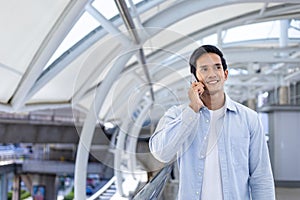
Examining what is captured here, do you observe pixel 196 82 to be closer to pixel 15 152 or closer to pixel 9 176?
pixel 9 176

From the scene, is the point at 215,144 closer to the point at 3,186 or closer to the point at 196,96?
the point at 196,96

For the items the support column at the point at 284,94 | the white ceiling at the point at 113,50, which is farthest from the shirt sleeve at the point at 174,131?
the support column at the point at 284,94

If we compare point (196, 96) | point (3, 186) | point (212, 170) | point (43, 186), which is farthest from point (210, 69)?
point (43, 186)

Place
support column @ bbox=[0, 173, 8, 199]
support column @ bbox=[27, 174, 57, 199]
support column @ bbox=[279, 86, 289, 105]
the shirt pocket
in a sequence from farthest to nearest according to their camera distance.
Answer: support column @ bbox=[27, 174, 57, 199] → support column @ bbox=[0, 173, 8, 199] → support column @ bbox=[279, 86, 289, 105] → the shirt pocket

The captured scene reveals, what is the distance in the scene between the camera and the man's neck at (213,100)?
179cm

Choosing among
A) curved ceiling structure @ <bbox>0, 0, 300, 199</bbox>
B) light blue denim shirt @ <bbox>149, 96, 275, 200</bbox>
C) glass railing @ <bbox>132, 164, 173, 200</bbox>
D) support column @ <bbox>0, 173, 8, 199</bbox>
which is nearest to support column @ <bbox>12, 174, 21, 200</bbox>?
support column @ <bbox>0, 173, 8, 199</bbox>

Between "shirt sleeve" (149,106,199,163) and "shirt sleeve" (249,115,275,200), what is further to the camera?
"shirt sleeve" (249,115,275,200)

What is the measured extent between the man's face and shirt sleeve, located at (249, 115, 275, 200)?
26cm

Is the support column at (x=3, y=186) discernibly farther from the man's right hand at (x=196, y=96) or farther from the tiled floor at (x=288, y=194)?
the man's right hand at (x=196, y=96)

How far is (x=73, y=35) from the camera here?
6.77m

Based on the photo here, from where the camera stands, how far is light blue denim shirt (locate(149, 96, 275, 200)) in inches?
70.0

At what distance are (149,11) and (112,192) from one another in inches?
233

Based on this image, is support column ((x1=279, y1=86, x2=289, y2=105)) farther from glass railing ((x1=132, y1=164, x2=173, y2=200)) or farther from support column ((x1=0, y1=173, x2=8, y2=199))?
glass railing ((x1=132, y1=164, x2=173, y2=200))

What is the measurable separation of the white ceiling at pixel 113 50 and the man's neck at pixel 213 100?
0.19 metres
